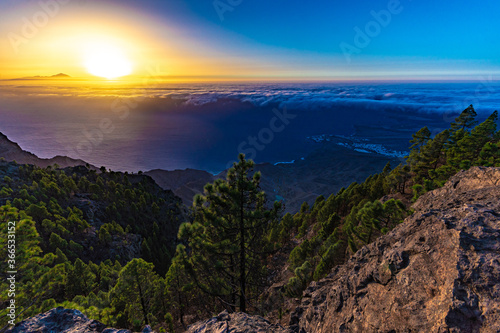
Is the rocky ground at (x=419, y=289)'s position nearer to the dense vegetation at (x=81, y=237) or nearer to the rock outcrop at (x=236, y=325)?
the rock outcrop at (x=236, y=325)

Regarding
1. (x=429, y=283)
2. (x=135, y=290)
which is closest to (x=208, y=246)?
(x=429, y=283)

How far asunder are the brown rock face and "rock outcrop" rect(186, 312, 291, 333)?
4.10 ft

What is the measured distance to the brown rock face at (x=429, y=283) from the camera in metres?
4.48

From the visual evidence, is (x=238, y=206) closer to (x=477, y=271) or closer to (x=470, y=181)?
(x=477, y=271)

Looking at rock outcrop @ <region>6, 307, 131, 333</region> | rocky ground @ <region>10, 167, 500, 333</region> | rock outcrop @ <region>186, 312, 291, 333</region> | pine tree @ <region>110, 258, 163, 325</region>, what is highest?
rocky ground @ <region>10, 167, 500, 333</region>

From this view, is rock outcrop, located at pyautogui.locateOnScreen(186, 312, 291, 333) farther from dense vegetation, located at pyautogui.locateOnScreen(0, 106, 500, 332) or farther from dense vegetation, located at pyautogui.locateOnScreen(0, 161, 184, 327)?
dense vegetation, located at pyautogui.locateOnScreen(0, 161, 184, 327)

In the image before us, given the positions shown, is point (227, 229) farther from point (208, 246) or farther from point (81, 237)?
point (81, 237)

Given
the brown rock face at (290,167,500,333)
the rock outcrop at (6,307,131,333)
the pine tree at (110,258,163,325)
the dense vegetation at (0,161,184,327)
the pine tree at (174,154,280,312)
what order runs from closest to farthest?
the brown rock face at (290,167,500,333) < the rock outcrop at (6,307,131,333) < the pine tree at (174,154,280,312) < the dense vegetation at (0,161,184,327) < the pine tree at (110,258,163,325)

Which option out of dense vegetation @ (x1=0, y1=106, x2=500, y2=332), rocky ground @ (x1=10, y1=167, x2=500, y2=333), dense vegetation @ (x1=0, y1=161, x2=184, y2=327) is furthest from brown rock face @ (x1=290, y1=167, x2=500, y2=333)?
dense vegetation @ (x1=0, y1=161, x2=184, y2=327)

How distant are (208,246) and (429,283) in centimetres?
880

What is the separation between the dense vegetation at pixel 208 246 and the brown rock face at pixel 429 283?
194 inches

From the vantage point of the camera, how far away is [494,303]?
428cm

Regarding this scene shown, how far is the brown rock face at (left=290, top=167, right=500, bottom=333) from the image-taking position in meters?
4.48

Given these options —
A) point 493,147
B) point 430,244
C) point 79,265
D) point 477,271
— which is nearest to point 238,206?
point 430,244
